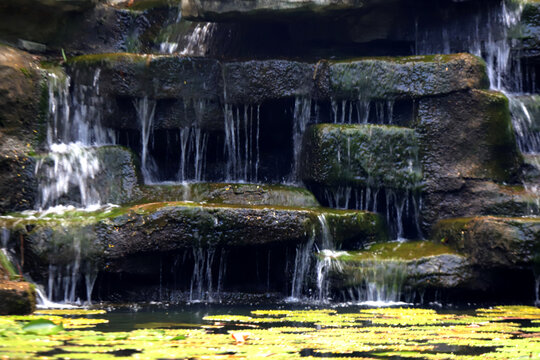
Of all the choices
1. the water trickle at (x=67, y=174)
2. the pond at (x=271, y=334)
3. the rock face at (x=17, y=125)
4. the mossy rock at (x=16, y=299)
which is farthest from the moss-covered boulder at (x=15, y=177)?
the mossy rock at (x=16, y=299)

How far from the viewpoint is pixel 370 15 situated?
1068cm

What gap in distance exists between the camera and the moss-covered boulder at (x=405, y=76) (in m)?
9.06

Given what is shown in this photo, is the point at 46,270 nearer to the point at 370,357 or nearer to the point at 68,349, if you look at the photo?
the point at 68,349

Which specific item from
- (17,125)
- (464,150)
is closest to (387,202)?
(464,150)

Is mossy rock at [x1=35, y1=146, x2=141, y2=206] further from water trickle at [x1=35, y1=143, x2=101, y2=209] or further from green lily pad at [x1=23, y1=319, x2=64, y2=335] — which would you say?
green lily pad at [x1=23, y1=319, x2=64, y2=335]

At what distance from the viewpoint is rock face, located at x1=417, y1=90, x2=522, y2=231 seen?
29.4 ft

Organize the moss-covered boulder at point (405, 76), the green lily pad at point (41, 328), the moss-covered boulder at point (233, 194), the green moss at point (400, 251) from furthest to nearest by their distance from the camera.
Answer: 1. the moss-covered boulder at point (405, 76)
2. the moss-covered boulder at point (233, 194)
3. the green moss at point (400, 251)
4. the green lily pad at point (41, 328)

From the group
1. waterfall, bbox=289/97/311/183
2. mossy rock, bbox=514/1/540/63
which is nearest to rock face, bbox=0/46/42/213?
waterfall, bbox=289/97/311/183

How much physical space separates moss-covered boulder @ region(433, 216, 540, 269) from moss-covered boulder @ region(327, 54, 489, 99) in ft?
7.17

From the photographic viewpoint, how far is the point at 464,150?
905cm

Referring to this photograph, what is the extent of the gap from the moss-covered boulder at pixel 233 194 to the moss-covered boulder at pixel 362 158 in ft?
1.35

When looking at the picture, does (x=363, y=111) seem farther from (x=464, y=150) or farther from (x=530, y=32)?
(x=530, y=32)

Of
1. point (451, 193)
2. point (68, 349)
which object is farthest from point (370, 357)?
point (451, 193)

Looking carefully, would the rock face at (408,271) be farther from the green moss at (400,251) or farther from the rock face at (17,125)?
the rock face at (17,125)
